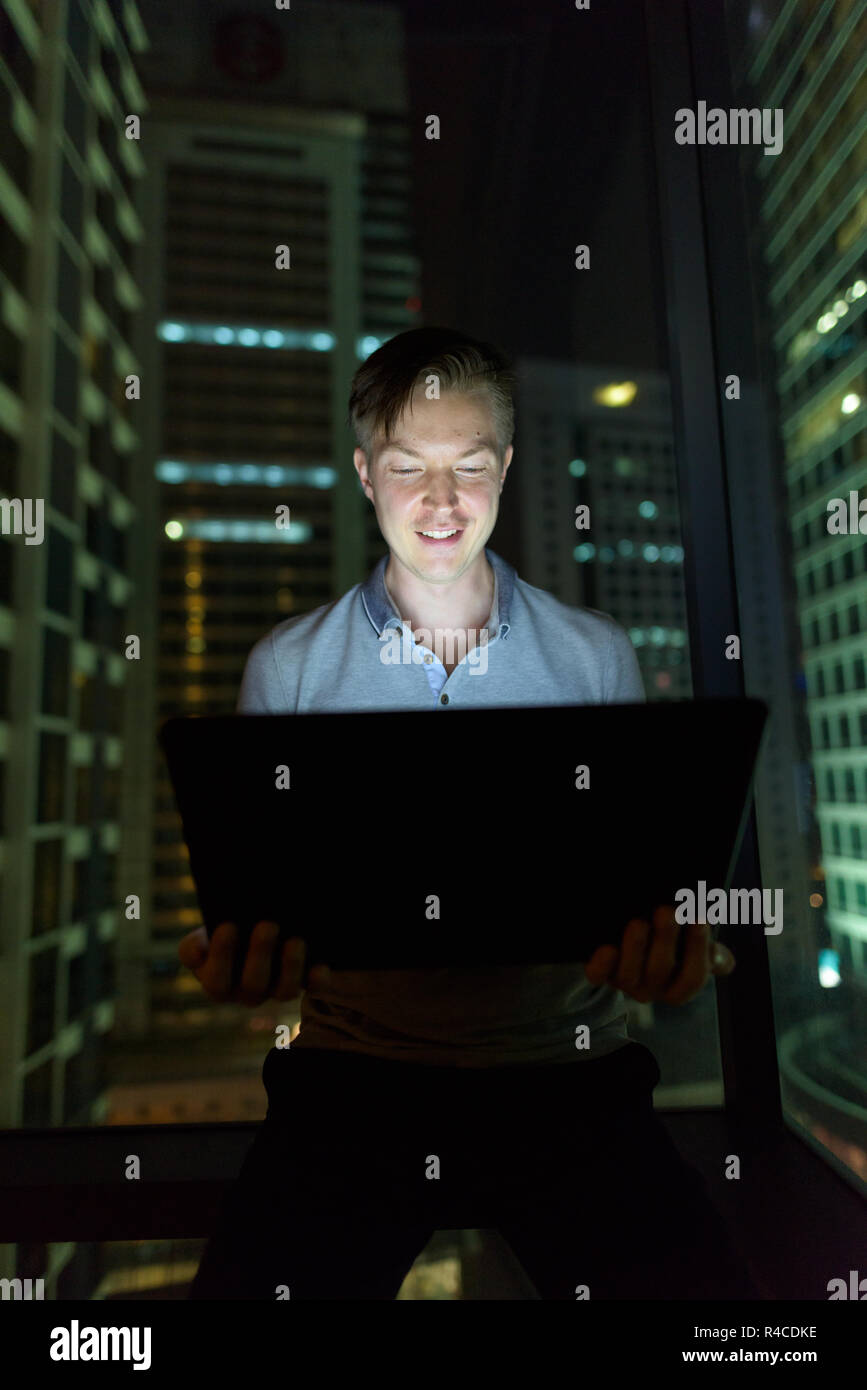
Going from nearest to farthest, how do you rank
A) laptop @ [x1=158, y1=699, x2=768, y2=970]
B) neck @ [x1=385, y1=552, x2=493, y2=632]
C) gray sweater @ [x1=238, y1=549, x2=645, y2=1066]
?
laptop @ [x1=158, y1=699, x2=768, y2=970] < gray sweater @ [x1=238, y1=549, x2=645, y2=1066] < neck @ [x1=385, y1=552, x2=493, y2=632]

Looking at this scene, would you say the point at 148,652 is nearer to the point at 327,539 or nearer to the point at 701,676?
the point at 327,539

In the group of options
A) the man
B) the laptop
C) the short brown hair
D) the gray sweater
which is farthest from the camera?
the short brown hair

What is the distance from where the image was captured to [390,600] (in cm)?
138

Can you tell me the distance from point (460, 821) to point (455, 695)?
0.42 metres

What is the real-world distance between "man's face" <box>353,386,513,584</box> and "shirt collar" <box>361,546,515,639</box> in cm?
7

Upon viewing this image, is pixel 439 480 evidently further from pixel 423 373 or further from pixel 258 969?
pixel 258 969

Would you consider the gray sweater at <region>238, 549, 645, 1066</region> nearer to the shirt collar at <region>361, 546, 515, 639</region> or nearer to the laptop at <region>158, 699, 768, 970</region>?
the shirt collar at <region>361, 546, 515, 639</region>

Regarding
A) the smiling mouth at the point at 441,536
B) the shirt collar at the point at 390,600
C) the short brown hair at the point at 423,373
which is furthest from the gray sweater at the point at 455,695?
the short brown hair at the point at 423,373

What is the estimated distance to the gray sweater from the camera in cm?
111

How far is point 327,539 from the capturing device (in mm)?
2197

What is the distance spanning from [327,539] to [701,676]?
1.04 meters

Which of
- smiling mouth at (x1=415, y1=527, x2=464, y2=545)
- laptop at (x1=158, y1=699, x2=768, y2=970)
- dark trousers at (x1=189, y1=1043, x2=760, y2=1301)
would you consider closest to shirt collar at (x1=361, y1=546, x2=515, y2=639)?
smiling mouth at (x1=415, y1=527, x2=464, y2=545)

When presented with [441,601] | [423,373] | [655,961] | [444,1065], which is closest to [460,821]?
[655,961]
